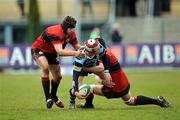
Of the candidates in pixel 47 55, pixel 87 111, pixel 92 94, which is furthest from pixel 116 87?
pixel 47 55

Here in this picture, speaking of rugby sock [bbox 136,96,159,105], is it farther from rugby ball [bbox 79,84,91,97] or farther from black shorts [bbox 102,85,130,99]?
rugby ball [bbox 79,84,91,97]

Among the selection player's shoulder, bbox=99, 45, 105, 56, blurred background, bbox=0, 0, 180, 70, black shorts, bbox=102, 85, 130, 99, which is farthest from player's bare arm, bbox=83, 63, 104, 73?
blurred background, bbox=0, 0, 180, 70

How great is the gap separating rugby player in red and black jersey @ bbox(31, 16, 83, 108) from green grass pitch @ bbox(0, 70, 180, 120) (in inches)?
18.2

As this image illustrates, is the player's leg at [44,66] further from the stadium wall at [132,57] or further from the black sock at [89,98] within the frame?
the stadium wall at [132,57]

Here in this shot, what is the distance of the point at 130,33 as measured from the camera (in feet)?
130

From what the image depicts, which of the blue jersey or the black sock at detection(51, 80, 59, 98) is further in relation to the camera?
the black sock at detection(51, 80, 59, 98)

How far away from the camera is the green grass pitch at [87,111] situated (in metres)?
13.9

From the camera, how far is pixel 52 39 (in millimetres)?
15180

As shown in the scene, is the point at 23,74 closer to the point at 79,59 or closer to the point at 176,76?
the point at 176,76

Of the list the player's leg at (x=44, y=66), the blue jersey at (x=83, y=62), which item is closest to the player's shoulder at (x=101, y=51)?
the blue jersey at (x=83, y=62)

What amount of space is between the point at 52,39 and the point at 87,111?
64.4 inches

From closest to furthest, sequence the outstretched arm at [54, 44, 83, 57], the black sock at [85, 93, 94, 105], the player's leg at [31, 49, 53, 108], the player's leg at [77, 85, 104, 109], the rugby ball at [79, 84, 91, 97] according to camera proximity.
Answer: the outstretched arm at [54, 44, 83, 57], the rugby ball at [79, 84, 91, 97], the player's leg at [77, 85, 104, 109], the black sock at [85, 93, 94, 105], the player's leg at [31, 49, 53, 108]

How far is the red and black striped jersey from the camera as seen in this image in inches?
595

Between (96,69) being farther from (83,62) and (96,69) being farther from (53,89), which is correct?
(53,89)
